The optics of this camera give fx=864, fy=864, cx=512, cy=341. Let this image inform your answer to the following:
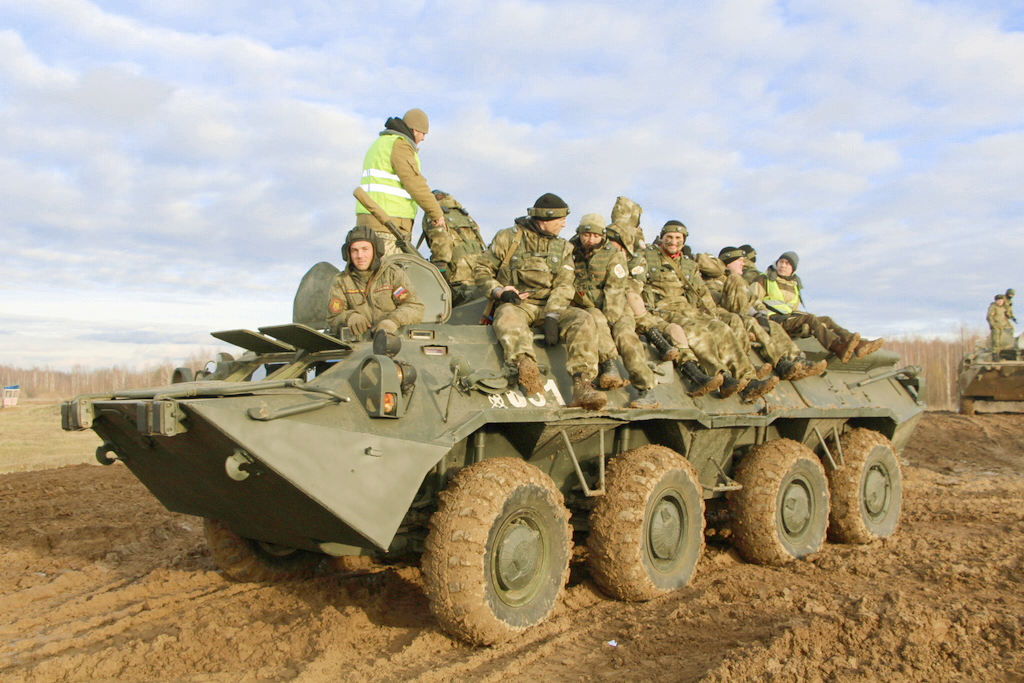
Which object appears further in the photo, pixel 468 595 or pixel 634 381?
pixel 634 381

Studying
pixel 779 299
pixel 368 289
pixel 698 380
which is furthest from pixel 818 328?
pixel 368 289

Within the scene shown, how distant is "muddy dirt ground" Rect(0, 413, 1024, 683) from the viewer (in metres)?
4.19

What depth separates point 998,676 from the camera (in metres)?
3.97

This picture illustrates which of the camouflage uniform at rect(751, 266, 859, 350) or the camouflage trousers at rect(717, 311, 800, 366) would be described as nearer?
the camouflage trousers at rect(717, 311, 800, 366)

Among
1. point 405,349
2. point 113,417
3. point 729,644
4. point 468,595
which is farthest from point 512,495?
point 113,417

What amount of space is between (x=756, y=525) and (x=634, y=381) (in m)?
1.68

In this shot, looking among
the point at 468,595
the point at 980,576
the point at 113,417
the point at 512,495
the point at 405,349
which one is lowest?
the point at 980,576

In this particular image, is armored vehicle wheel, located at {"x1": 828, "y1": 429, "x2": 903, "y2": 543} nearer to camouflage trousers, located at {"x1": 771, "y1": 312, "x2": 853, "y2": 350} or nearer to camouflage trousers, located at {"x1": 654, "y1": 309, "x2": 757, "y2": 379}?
camouflage trousers, located at {"x1": 771, "y1": 312, "x2": 853, "y2": 350}

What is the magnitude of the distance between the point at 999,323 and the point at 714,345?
750 inches

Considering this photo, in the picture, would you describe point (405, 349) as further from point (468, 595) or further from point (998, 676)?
point (998, 676)

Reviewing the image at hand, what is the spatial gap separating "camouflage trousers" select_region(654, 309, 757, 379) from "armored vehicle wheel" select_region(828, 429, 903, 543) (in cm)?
162

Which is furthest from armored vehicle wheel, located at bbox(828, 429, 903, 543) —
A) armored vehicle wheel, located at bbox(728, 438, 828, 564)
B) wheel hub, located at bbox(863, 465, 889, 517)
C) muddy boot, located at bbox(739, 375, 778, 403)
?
muddy boot, located at bbox(739, 375, 778, 403)

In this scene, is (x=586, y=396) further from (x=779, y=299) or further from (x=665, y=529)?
(x=779, y=299)

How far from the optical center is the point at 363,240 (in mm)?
5910
